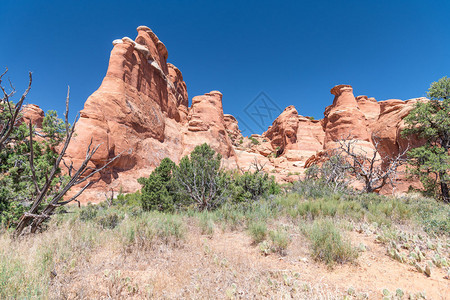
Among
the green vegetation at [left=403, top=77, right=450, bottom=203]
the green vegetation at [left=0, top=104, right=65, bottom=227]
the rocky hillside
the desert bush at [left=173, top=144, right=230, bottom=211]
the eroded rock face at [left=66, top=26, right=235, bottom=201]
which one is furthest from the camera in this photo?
the rocky hillside

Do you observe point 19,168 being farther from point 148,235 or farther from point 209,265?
point 209,265

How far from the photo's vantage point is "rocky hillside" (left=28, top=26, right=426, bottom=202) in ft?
57.1

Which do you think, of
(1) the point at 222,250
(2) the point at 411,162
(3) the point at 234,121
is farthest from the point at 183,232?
(3) the point at 234,121

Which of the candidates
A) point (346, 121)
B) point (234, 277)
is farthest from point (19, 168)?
point (346, 121)

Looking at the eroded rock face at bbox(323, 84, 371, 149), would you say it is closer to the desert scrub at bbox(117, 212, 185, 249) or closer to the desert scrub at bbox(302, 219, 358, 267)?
the desert scrub at bbox(302, 219, 358, 267)

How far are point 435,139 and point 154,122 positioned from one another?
2552 cm

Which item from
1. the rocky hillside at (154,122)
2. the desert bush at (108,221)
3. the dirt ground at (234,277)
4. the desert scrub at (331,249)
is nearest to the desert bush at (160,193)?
the desert bush at (108,221)

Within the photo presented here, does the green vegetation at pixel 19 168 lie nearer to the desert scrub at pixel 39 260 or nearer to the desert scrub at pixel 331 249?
the desert scrub at pixel 39 260

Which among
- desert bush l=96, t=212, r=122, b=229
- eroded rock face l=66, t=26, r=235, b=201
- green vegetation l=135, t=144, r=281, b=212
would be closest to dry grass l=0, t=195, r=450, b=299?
desert bush l=96, t=212, r=122, b=229

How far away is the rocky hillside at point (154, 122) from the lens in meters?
17.4

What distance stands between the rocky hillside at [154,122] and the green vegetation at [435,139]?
3092 millimetres

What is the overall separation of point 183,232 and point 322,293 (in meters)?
2.79

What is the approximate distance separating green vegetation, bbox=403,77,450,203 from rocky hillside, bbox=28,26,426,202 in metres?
3.09

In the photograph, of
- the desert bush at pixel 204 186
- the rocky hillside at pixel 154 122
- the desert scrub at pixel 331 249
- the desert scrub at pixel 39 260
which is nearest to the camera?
the desert scrub at pixel 39 260
